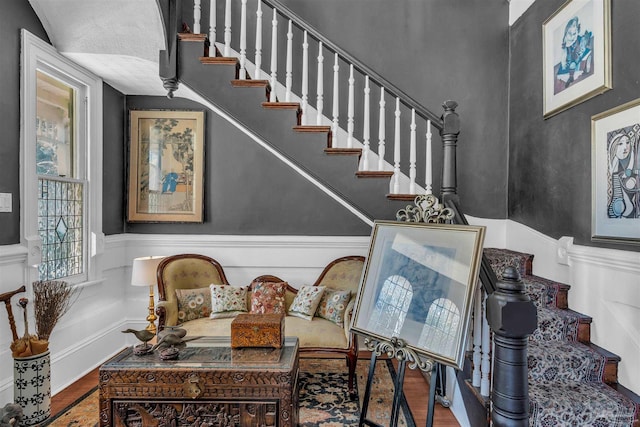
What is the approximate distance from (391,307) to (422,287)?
0.76 ft

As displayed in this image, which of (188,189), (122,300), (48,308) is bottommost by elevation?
(122,300)

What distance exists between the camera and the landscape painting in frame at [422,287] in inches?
74.7

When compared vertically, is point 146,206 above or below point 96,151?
below

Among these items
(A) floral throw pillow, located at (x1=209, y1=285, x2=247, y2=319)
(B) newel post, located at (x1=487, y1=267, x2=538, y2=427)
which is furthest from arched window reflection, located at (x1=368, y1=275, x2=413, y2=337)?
(A) floral throw pillow, located at (x1=209, y1=285, x2=247, y2=319)

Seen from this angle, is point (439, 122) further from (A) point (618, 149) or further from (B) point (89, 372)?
(B) point (89, 372)

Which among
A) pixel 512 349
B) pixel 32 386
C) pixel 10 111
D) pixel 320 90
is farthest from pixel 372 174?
pixel 32 386

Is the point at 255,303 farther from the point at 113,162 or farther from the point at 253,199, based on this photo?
the point at 113,162

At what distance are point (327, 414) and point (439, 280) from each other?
4.64ft

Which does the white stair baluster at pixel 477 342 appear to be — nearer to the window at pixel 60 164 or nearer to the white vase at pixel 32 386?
the white vase at pixel 32 386

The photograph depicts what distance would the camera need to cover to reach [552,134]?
3.30 meters

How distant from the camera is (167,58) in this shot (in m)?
3.01

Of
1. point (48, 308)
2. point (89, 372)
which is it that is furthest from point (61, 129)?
point (89, 372)

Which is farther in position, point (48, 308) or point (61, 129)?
point (61, 129)

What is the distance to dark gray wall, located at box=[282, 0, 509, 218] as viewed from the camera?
13.6 ft
